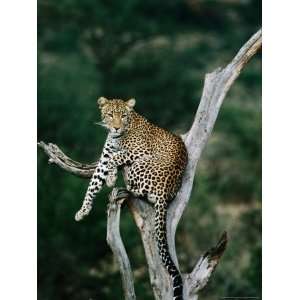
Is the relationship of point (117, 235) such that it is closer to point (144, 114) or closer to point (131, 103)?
point (131, 103)

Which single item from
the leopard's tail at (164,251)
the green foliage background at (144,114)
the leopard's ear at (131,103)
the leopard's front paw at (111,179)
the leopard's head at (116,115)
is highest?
the green foliage background at (144,114)

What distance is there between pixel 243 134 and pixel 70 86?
3410 millimetres

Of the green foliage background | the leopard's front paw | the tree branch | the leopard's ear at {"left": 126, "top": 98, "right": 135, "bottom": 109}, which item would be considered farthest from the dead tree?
the green foliage background

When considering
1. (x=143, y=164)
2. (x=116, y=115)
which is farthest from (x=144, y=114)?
(x=143, y=164)

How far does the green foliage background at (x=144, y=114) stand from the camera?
48.3ft

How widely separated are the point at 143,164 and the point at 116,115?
43cm

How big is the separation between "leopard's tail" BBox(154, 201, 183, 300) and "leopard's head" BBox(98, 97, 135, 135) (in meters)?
0.66

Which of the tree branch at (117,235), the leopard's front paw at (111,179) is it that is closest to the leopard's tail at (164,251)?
the tree branch at (117,235)

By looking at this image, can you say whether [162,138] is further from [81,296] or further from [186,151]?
[81,296]

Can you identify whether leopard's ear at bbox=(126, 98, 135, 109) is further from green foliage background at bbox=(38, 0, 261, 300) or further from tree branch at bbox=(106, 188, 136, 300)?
green foliage background at bbox=(38, 0, 261, 300)

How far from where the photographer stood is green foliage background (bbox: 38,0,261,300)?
14711mm

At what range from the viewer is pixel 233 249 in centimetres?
1566

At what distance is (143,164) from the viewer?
782cm

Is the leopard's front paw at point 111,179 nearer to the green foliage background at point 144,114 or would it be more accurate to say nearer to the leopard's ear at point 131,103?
the leopard's ear at point 131,103
